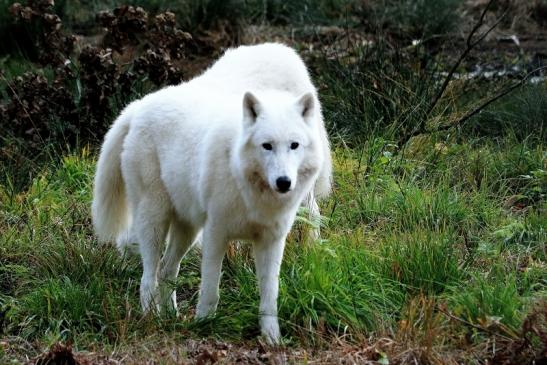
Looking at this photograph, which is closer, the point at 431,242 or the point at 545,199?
the point at 431,242

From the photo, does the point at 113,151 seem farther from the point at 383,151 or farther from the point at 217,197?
the point at 383,151

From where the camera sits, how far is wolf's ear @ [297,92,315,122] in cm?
503

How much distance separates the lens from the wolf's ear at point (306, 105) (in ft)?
16.5

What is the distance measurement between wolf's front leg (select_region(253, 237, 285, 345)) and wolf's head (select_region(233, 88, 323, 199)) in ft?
1.31

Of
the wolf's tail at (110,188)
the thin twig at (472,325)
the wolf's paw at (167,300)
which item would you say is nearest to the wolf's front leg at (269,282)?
the wolf's paw at (167,300)

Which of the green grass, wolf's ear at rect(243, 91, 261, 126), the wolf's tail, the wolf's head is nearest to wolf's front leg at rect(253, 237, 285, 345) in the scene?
the green grass

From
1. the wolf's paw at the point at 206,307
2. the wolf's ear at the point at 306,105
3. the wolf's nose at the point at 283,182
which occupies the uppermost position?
the wolf's ear at the point at 306,105

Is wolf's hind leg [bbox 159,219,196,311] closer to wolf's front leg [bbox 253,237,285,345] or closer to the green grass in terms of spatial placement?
the green grass

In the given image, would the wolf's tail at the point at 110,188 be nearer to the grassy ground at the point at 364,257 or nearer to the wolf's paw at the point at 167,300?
the grassy ground at the point at 364,257

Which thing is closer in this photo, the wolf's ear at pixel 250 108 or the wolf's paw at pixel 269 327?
the wolf's ear at pixel 250 108

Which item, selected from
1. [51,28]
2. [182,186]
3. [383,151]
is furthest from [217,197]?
[51,28]

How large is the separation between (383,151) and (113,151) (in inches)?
98.5

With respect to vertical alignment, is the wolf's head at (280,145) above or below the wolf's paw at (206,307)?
above

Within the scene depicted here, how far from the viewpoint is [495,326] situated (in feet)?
15.6
